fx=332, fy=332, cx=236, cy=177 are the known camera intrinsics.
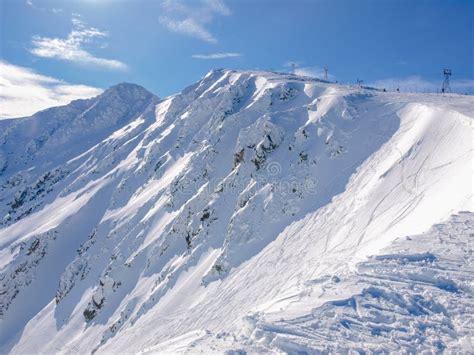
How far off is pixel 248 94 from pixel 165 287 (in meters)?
32.6

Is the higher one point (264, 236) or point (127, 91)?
point (127, 91)

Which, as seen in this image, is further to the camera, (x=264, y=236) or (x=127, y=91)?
(x=127, y=91)

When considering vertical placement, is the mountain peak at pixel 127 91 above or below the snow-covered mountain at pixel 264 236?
above

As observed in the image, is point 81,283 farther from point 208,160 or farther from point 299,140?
point 299,140

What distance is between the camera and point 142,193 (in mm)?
46906

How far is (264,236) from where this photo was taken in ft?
83.5

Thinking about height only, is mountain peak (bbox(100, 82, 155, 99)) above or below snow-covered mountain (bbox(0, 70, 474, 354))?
above

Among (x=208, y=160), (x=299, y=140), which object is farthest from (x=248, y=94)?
(x=299, y=140)

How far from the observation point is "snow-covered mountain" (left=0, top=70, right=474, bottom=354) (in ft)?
26.2

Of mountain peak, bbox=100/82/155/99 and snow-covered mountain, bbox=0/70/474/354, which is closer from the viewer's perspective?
snow-covered mountain, bbox=0/70/474/354

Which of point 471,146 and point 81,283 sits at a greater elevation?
point 471,146

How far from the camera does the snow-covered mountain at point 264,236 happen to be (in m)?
7.98

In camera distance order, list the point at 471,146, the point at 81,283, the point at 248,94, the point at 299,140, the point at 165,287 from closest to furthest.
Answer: the point at 471,146 < the point at 165,287 < the point at 299,140 < the point at 81,283 < the point at 248,94

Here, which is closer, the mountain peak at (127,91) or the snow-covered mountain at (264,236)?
the snow-covered mountain at (264,236)
